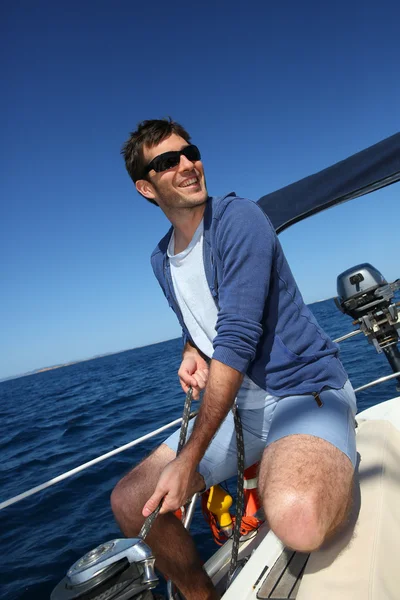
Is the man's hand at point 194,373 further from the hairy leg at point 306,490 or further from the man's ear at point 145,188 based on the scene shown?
the man's ear at point 145,188

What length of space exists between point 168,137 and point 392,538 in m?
1.90

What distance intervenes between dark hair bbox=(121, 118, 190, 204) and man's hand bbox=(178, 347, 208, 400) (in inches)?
38.0

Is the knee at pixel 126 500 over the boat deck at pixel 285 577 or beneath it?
over

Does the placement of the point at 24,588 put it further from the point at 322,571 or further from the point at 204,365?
the point at 322,571

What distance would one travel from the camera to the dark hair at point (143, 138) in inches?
80.5

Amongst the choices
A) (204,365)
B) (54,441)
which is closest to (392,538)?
(204,365)

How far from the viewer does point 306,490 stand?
3.88 feet

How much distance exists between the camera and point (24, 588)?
3.27 m

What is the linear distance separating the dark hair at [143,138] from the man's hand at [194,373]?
3.16 ft

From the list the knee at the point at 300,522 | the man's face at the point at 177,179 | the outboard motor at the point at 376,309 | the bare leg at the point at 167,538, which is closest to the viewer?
the knee at the point at 300,522

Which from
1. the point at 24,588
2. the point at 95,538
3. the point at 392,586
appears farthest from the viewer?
the point at 95,538

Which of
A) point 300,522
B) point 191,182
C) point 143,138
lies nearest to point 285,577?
point 300,522

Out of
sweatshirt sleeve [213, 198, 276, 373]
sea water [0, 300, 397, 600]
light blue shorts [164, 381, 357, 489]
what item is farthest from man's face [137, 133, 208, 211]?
sea water [0, 300, 397, 600]

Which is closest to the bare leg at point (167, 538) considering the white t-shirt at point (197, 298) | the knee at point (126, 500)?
the knee at point (126, 500)
